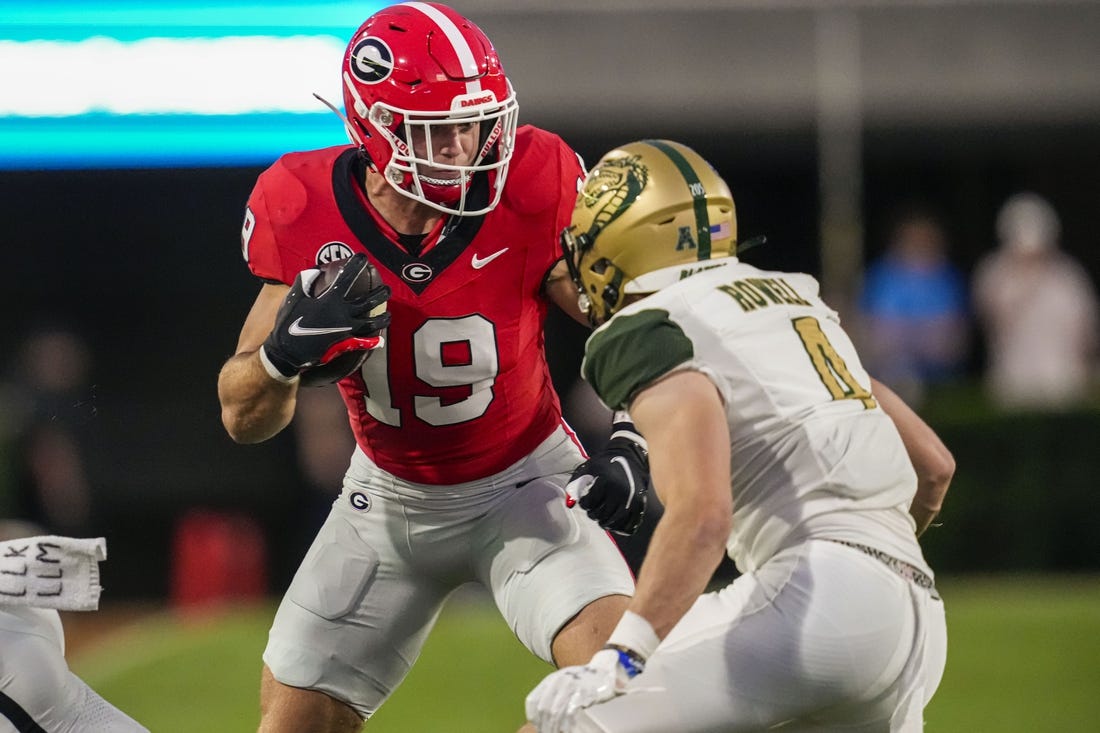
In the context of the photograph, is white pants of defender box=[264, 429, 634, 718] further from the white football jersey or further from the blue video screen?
the blue video screen

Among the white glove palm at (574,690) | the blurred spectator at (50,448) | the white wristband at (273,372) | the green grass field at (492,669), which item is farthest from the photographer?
the blurred spectator at (50,448)

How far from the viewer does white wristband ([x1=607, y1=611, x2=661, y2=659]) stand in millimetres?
2637

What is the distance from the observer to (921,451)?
324cm

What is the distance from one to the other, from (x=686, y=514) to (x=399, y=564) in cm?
123

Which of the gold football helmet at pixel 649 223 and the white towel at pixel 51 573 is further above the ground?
the gold football helmet at pixel 649 223

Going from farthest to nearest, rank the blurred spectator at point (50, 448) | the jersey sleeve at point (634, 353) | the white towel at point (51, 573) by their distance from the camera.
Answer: the blurred spectator at point (50, 448) < the white towel at point (51, 573) < the jersey sleeve at point (634, 353)

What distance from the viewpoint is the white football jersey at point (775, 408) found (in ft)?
9.23

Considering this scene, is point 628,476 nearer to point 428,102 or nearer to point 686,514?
point 686,514

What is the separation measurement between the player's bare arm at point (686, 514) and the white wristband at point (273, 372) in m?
0.95

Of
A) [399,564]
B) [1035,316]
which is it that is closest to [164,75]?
[1035,316]

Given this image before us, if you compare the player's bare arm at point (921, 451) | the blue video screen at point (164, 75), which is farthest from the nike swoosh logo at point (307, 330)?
the blue video screen at point (164, 75)

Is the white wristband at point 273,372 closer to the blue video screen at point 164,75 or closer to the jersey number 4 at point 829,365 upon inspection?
the jersey number 4 at point 829,365

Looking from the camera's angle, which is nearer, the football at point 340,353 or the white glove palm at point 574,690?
the white glove palm at point 574,690

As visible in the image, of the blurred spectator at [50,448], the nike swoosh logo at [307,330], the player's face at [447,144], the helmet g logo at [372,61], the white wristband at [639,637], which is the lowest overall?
the blurred spectator at [50,448]
